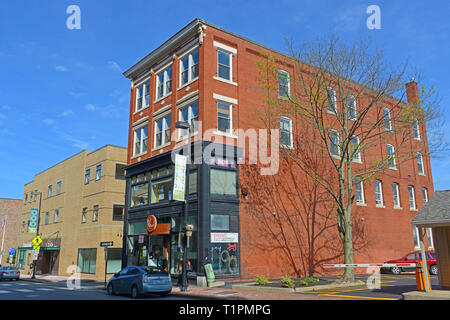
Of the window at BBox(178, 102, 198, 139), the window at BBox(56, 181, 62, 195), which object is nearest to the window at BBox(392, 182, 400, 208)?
the window at BBox(178, 102, 198, 139)

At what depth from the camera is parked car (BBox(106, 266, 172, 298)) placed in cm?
1675

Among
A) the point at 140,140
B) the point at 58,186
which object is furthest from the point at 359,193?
the point at 58,186

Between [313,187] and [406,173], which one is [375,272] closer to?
[313,187]

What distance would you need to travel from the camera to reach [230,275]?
21.6 meters

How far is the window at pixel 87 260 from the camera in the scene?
3634 cm

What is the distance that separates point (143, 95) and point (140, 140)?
3.76m

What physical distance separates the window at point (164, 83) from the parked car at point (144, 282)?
551 inches

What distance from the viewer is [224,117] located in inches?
947

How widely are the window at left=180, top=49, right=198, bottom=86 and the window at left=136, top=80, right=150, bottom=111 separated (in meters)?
5.14

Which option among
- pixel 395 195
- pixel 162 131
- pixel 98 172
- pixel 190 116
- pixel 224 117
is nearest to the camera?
pixel 224 117

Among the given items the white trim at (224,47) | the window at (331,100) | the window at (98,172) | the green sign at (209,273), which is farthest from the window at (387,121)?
the window at (98,172)

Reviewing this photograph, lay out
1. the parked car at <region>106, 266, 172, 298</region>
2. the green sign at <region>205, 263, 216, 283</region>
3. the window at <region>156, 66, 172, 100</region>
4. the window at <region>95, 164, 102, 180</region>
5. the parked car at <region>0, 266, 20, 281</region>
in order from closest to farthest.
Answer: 1. the parked car at <region>106, 266, 172, 298</region>
2. the green sign at <region>205, 263, 216, 283</region>
3. the window at <region>156, 66, 172, 100</region>
4. the parked car at <region>0, 266, 20, 281</region>
5. the window at <region>95, 164, 102, 180</region>

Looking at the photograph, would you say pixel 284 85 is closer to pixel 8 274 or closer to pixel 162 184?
pixel 162 184

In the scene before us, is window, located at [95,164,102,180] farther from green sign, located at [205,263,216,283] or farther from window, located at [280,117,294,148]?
green sign, located at [205,263,216,283]
